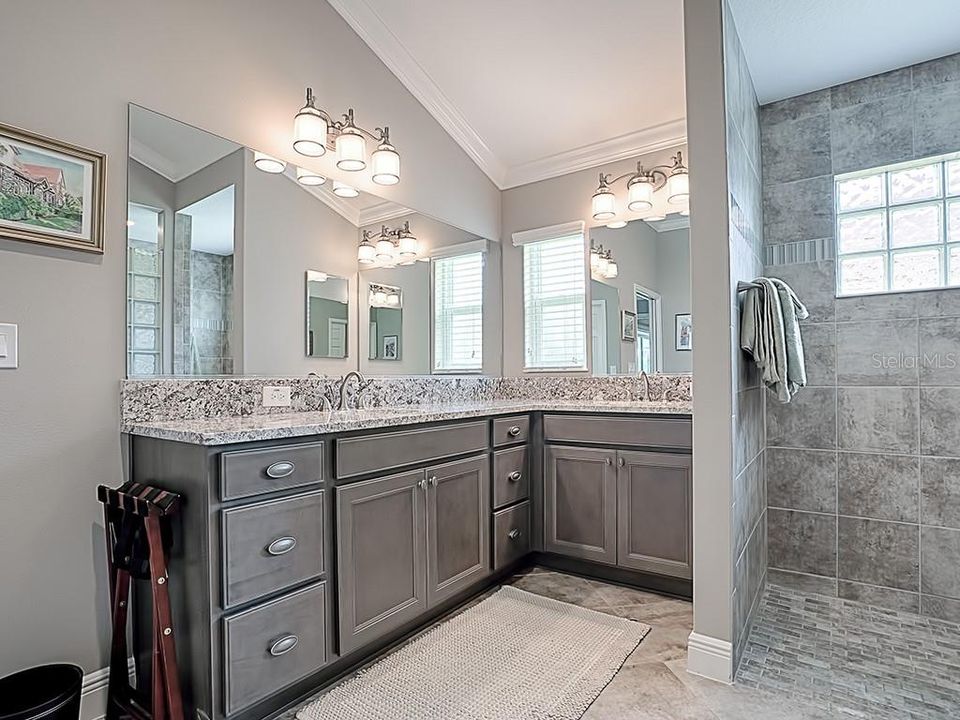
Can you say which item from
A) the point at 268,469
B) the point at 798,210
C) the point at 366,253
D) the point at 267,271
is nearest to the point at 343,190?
the point at 366,253

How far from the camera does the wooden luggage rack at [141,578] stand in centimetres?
158

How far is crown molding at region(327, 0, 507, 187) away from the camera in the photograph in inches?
113

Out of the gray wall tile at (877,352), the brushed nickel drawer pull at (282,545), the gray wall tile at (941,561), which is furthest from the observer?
the gray wall tile at (877,352)

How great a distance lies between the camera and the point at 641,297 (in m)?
3.38

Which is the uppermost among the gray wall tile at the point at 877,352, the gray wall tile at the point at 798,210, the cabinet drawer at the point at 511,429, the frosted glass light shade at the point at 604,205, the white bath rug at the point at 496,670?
the frosted glass light shade at the point at 604,205

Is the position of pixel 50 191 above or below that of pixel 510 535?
above

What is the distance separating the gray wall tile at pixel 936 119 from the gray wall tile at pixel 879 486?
4.74ft

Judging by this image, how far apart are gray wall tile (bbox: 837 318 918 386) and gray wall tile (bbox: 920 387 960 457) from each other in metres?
0.10

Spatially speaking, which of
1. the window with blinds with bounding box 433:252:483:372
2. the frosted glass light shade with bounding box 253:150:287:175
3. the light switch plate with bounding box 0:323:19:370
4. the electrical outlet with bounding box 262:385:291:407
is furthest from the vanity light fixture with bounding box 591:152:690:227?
the light switch plate with bounding box 0:323:19:370

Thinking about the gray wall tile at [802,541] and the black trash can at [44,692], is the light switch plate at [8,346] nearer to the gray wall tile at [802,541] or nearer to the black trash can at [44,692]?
the black trash can at [44,692]

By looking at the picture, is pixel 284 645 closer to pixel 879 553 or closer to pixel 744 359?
pixel 744 359

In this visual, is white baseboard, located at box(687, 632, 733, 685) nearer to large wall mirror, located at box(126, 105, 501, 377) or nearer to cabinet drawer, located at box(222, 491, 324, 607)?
cabinet drawer, located at box(222, 491, 324, 607)

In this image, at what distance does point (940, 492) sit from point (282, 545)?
2835 mm

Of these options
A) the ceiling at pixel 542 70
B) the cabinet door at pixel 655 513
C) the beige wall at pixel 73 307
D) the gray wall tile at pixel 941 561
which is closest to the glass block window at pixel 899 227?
the ceiling at pixel 542 70
